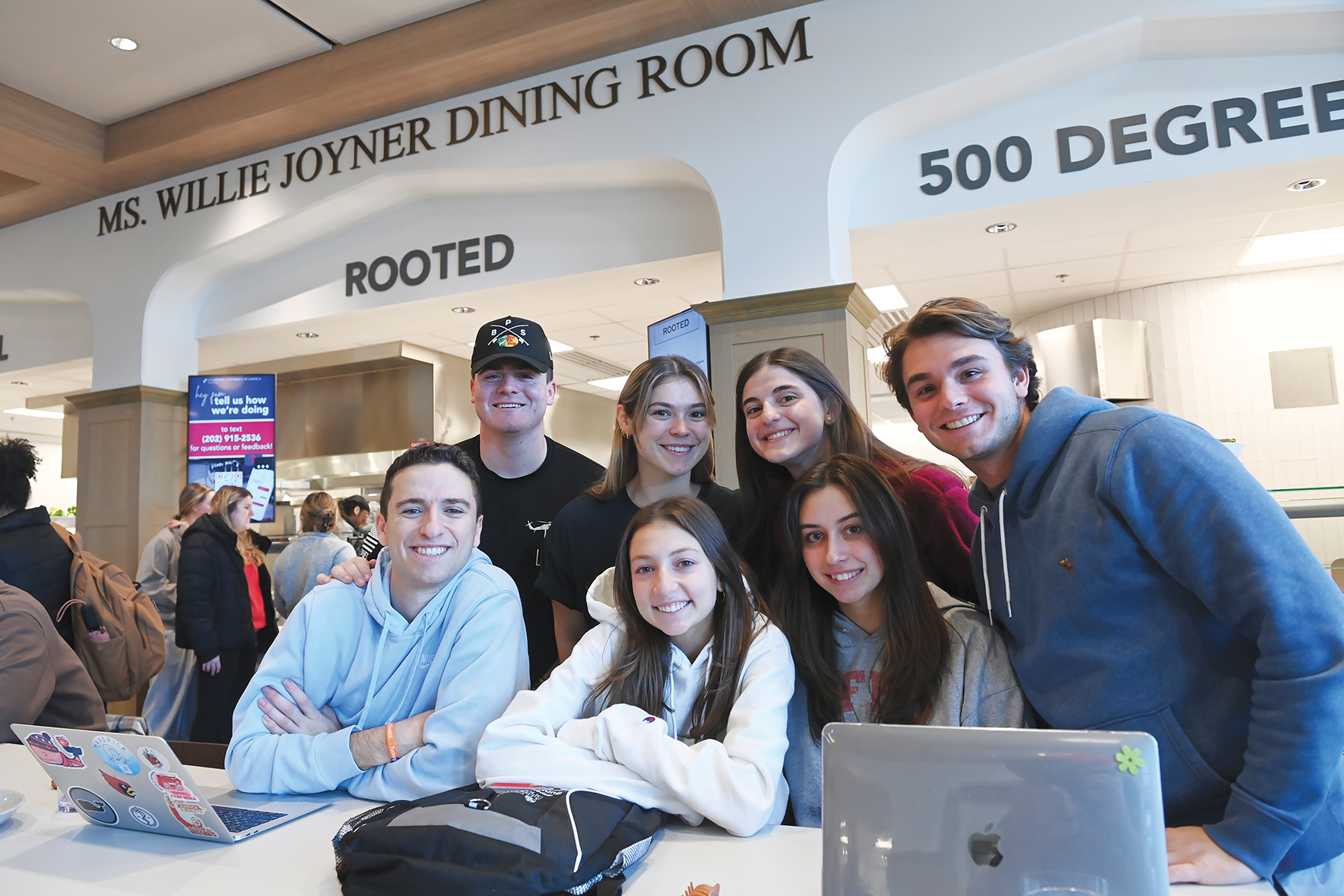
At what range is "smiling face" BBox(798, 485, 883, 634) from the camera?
64.0 inches

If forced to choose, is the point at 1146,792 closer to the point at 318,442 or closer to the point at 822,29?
the point at 822,29

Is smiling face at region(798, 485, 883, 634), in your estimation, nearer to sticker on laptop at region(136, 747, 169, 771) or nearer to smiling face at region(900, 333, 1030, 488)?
smiling face at region(900, 333, 1030, 488)

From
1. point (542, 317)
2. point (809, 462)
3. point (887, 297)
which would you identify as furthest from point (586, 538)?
point (887, 297)

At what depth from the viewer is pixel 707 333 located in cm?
456

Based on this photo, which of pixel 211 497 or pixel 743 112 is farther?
pixel 211 497

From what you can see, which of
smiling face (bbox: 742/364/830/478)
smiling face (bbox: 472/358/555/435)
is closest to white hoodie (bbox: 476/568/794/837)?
smiling face (bbox: 742/364/830/478)

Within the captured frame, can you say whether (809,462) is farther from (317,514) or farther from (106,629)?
(317,514)

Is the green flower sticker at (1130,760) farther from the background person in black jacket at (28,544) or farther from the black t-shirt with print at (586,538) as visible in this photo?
the background person in black jacket at (28,544)

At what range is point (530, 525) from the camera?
245cm

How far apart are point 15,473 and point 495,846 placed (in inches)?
116

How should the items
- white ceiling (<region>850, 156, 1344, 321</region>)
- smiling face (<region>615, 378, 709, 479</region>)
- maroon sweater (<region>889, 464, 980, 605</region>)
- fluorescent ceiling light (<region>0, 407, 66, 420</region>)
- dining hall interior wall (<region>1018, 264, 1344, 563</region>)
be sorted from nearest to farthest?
maroon sweater (<region>889, 464, 980, 605</region>), smiling face (<region>615, 378, 709, 479</region>), white ceiling (<region>850, 156, 1344, 321</region>), dining hall interior wall (<region>1018, 264, 1344, 563</region>), fluorescent ceiling light (<region>0, 407, 66, 420</region>)

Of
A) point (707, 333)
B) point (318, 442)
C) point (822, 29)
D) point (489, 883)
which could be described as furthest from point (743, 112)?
point (318, 442)

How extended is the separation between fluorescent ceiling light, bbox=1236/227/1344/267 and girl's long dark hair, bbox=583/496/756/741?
4998 mm

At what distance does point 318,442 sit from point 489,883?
23.7 feet
